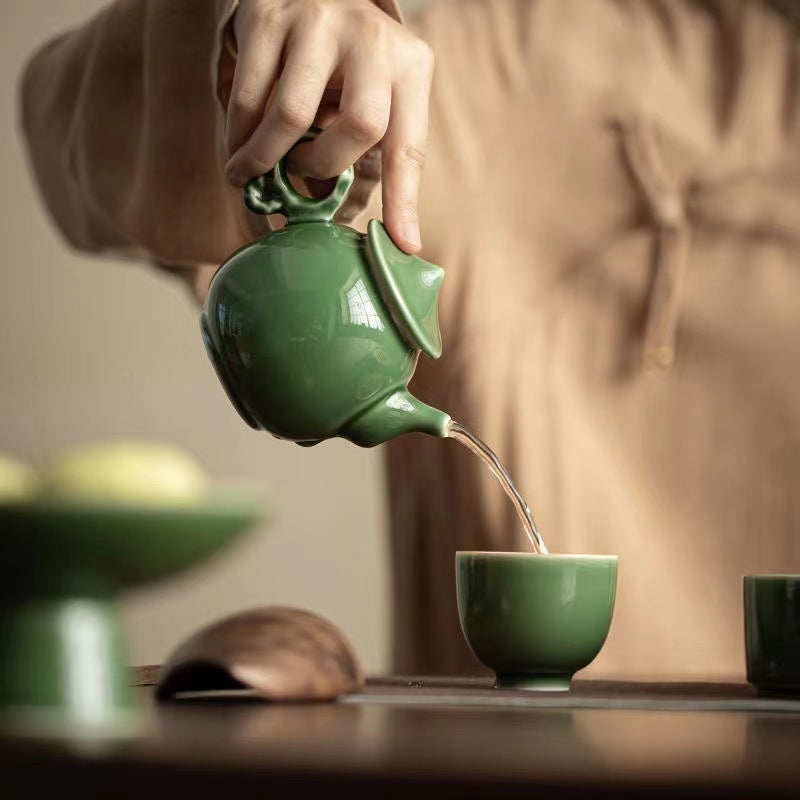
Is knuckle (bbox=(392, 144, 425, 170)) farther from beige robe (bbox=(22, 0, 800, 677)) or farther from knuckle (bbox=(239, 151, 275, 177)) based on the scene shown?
beige robe (bbox=(22, 0, 800, 677))

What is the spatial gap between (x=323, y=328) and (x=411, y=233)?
0.36ft

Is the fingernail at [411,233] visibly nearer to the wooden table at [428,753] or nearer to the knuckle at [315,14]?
the knuckle at [315,14]

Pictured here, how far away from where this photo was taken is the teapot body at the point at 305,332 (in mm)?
829

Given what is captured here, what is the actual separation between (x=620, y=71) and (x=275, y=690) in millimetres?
1262

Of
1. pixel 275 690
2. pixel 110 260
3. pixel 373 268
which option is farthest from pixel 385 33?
pixel 110 260

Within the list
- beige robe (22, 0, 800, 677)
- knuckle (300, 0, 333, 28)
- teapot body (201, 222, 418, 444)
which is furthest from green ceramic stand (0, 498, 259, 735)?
beige robe (22, 0, 800, 677)

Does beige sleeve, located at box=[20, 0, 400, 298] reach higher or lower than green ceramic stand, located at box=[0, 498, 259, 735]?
higher

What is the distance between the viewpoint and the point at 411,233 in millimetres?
898

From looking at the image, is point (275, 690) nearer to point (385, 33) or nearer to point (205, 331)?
point (205, 331)

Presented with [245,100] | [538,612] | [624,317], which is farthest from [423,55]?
[624,317]

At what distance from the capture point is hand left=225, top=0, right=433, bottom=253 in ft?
2.97

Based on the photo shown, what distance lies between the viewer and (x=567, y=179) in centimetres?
180

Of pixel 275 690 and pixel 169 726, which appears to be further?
pixel 275 690

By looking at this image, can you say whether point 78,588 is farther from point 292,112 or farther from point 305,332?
point 292,112
